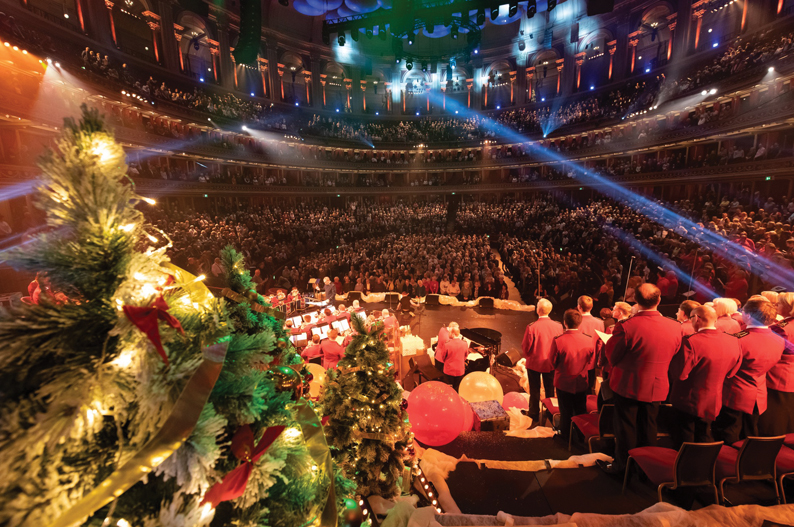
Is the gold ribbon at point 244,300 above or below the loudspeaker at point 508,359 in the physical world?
above

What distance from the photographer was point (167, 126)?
22734 millimetres

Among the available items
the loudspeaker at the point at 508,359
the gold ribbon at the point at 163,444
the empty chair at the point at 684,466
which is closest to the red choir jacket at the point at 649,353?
the empty chair at the point at 684,466

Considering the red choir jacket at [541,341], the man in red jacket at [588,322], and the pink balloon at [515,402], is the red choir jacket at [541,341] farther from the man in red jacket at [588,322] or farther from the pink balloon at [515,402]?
the pink balloon at [515,402]

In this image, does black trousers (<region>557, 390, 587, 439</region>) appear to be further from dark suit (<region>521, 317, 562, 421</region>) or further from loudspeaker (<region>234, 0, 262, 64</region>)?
loudspeaker (<region>234, 0, 262, 64</region>)

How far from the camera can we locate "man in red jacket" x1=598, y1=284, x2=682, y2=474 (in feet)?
11.4

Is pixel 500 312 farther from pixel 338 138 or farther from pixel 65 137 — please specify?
pixel 338 138

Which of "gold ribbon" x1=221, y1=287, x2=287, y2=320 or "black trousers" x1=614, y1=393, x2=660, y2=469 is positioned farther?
"black trousers" x1=614, y1=393, x2=660, y2=469

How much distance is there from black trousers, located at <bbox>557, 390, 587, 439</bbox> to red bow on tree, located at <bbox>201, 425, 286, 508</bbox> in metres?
4.50

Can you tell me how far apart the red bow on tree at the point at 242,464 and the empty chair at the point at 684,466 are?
140 inches

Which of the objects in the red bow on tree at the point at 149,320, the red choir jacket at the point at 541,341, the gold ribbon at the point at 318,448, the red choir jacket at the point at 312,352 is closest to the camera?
the red bow on tree at the point at 149,320

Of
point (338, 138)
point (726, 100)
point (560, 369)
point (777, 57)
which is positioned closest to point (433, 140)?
point (338, 138)

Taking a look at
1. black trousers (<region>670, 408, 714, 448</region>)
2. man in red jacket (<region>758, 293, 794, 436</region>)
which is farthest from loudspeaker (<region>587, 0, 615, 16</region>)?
black trousers (<region>670, 408, 714, 448</region>)

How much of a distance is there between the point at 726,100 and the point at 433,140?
75.4ft

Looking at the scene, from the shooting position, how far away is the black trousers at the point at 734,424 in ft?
12.3
